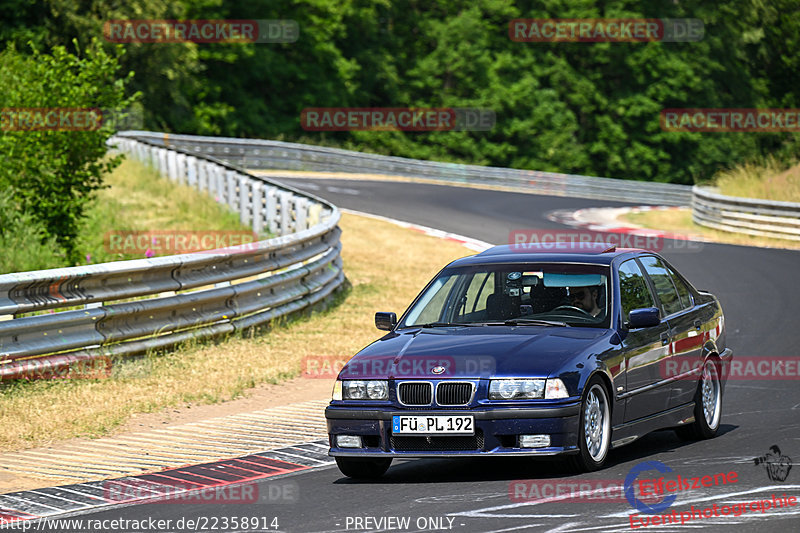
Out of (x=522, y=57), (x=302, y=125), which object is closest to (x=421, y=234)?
(x=302, y=125)

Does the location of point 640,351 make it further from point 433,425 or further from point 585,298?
point 433,425

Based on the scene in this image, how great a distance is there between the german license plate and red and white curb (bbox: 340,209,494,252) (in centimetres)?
1576

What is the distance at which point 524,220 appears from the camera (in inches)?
1187

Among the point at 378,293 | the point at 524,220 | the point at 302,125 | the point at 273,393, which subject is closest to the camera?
the point at 273,393

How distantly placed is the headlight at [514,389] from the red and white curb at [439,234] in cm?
1579

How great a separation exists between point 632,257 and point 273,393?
160 inches

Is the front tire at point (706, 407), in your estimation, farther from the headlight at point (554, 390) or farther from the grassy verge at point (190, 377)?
the grassy verge at point (190, 377)

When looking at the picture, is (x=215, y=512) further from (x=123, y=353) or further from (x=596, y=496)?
(x=123, y=353)

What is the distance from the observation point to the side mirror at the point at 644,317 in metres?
8.17

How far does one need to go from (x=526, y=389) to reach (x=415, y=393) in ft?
2.23

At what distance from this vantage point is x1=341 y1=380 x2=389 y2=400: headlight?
7.58m

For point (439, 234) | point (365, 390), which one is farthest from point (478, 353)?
point (439, 234)

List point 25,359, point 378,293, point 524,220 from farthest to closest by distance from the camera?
1. point 524,220
2. point 378,293
3. point 25,359

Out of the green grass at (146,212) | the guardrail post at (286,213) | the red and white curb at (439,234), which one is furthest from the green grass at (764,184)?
the guardrail post at (286,213)
